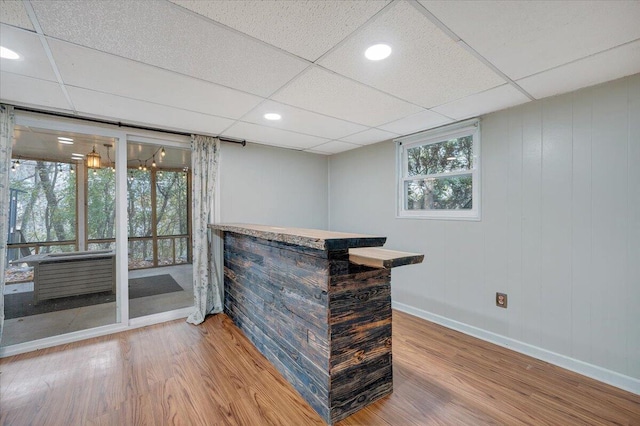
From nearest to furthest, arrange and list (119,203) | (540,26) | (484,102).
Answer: (540,26)
(484,102)
(119,203)

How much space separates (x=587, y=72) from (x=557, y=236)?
4.12 ft

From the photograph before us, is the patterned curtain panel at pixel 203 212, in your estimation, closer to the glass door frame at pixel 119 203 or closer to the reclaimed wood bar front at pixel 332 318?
the glass door frame at pixel 119 203

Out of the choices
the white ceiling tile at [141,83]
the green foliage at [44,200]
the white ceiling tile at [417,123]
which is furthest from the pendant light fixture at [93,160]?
the white ceiling tile at [417,123]

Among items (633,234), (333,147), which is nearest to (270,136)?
→ (333,147)

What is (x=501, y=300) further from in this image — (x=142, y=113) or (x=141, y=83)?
(x=142, y=113)

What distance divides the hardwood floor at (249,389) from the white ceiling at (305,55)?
7.38 ft

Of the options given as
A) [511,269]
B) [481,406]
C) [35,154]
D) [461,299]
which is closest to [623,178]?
[511,269]

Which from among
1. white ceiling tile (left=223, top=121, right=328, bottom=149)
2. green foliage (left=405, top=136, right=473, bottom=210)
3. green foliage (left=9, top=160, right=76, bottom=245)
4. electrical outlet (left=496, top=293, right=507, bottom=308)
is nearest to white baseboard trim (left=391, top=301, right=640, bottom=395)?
electrical outlet (left=496, top=293, right=507, bottom=308)

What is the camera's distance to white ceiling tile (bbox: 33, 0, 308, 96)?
1.27m

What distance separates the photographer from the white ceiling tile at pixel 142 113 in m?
2.26

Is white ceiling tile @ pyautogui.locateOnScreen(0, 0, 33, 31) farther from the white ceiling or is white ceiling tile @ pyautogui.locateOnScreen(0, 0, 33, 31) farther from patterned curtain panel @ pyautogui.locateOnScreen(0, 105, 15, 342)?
patterned curtain panel @ pyautogui.locateOnScreen(0, 105, 15, 342)

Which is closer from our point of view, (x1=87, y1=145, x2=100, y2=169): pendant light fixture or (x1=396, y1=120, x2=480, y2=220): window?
(x1=396, y1=120, x2=480, y2=220): window

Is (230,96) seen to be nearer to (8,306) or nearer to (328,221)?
(328,221)

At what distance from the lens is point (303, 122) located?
2.92 metres
